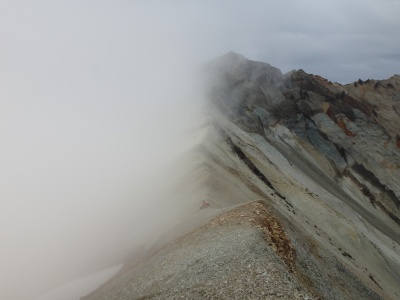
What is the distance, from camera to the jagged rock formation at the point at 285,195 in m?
18.1

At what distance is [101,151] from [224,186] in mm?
33356

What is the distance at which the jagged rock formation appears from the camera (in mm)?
18125

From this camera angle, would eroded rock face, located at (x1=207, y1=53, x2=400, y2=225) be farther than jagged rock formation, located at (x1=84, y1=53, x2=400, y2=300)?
Yes

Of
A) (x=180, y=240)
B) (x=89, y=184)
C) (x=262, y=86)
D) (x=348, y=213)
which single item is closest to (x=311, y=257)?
(x=180, y=240)

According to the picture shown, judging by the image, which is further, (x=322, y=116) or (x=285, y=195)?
(x=322, y=116)

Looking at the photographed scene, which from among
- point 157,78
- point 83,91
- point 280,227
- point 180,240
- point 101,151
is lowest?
point 280,227

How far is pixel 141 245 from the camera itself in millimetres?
29703

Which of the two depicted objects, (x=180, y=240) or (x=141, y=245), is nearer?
(x=180, y=240)

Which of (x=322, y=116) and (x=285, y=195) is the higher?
(x=322, y=116)

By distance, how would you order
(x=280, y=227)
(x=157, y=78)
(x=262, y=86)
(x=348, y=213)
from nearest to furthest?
1. (x=280, y=227)
2. (x=348, y=213)
3. (x=262, y=86)
4. (x=157, y=78)

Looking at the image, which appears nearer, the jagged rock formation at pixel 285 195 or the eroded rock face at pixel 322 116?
the jagged rock formation at pixel 285 195

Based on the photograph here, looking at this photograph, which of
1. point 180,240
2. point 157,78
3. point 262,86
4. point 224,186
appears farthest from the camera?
point 157,78

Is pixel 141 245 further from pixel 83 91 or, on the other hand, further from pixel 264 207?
pixel 83 91

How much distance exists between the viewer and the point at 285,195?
51.1 meters
